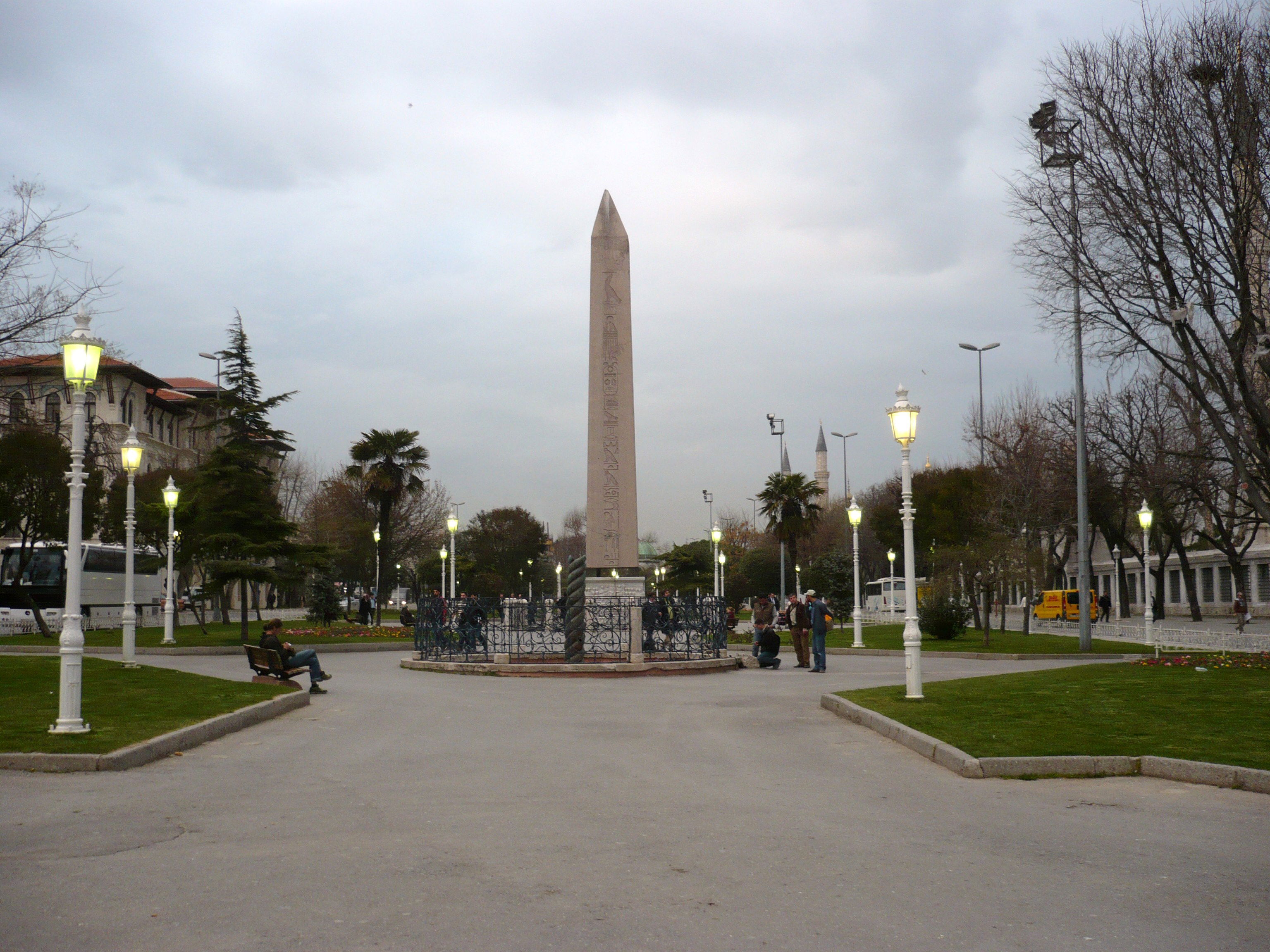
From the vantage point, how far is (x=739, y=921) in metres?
5.15

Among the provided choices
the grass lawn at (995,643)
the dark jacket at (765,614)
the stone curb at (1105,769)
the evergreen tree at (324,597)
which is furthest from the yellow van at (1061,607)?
the stone curb at (1105,769)

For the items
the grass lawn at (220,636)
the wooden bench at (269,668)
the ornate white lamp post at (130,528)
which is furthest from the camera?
the grass lawn at (220,636)

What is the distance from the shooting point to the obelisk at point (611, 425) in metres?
25.4

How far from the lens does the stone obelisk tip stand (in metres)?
26.0

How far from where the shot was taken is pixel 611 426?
25391mm

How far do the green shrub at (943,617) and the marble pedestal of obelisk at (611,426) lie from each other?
13.1 metres

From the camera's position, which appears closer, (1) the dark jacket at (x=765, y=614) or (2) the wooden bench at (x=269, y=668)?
(2) the wooden bench at (x=269, y=668)

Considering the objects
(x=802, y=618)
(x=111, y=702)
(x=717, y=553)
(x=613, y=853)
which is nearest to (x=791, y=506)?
(x=717, y=553)

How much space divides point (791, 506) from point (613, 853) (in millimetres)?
43680

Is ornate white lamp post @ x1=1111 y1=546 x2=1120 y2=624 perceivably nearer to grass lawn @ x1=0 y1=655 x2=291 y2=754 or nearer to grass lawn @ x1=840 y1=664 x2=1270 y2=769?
grass lawn @ x1=840 y1=664 x2=1270 y2=769

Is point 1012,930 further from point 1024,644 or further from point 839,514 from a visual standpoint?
point 839,514

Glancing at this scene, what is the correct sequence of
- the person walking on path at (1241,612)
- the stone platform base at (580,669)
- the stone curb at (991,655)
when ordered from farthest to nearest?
1. the person walking on path at (1241,612)
2. the stone curb at (991,655)
3. the stone platform base at (580,669)

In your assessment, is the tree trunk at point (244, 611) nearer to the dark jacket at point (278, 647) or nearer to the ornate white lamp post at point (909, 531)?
the dark jacket at point (278, 647)

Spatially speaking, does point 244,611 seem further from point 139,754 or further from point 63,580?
point 139,754
